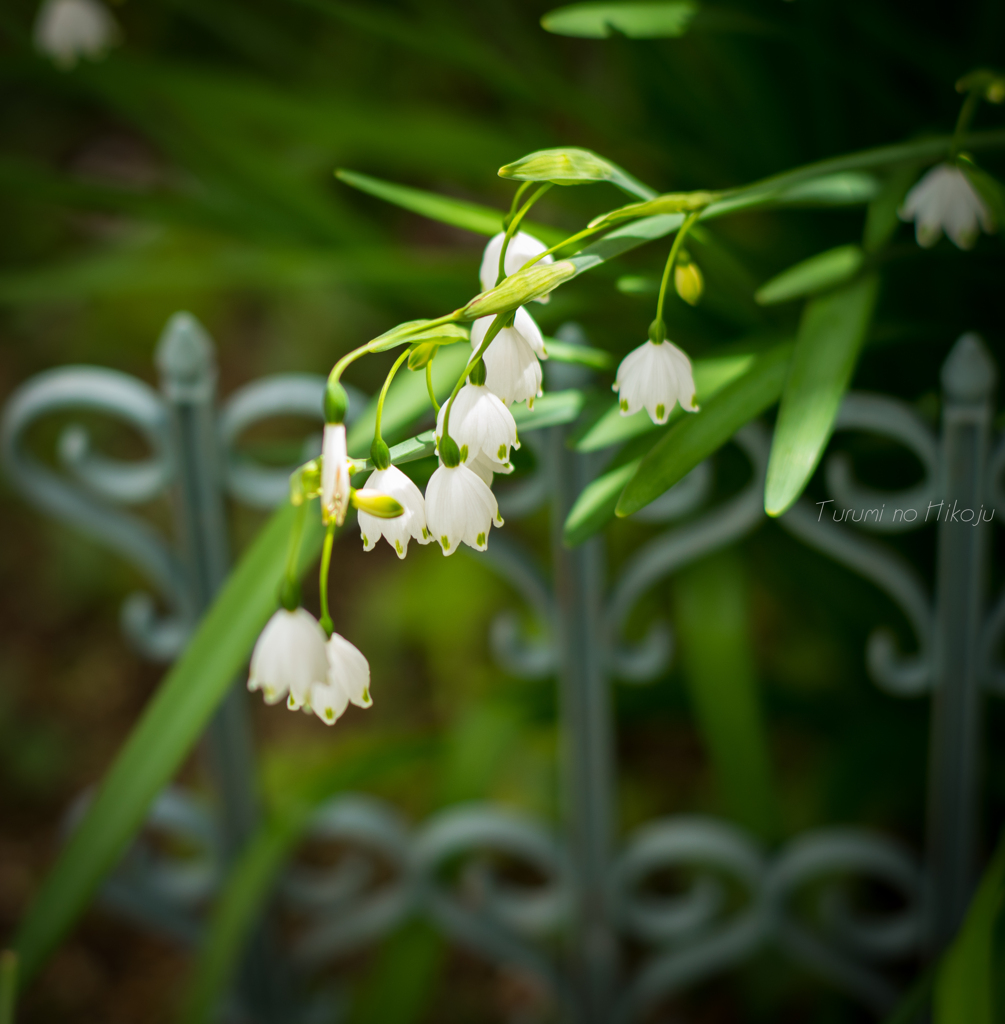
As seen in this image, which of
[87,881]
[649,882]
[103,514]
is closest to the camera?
[87,881]

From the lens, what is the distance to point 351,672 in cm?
48

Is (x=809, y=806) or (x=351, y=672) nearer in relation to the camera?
(x=351, y=672)

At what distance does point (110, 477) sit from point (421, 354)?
443mm

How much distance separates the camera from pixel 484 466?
495 mm

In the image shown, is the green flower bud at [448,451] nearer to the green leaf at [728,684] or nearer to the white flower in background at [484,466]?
the white flower in background at [484,466]

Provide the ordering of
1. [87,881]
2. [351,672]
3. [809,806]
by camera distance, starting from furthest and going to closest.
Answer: [809,806] < [87,881] < [351,672]

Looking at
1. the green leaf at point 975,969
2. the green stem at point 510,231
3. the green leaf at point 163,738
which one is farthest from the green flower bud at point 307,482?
the green leaf at point 975,969

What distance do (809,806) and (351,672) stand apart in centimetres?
88

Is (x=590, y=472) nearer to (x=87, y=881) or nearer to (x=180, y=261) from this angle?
(x=87, y=881)

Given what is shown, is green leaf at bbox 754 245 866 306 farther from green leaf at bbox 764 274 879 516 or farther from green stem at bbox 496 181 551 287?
green stem at bbox 496 181 551 287

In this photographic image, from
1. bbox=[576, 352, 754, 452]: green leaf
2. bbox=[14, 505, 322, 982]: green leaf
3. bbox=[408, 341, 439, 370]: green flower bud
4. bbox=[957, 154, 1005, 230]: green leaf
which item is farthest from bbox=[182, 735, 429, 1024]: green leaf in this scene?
bbox=[957, 154, 1005, 230]: green leaf

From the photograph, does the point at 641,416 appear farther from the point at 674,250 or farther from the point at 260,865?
the point at 260,865

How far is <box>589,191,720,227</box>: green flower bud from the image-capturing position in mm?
488

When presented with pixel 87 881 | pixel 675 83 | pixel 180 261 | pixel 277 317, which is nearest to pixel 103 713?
pixel 277 317
